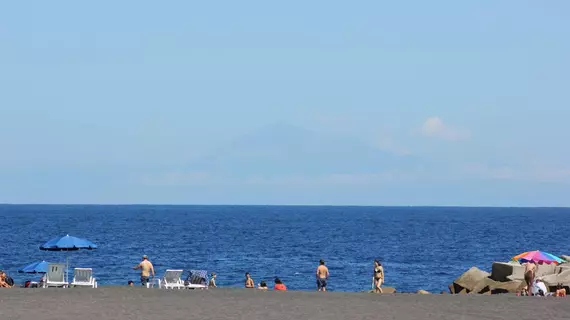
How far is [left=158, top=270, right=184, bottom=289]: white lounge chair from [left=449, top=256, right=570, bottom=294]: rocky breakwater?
43.8 ft

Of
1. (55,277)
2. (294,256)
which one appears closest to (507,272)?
(55,277)

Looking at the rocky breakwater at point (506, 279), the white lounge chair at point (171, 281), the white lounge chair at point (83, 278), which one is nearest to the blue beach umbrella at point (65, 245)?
the white lounge chair at point (83, 278)

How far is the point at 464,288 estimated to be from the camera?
143ft

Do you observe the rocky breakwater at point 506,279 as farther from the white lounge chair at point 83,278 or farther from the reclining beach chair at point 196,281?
the white lounge chair at point 83,278

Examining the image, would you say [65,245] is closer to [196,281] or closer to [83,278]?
[83,278]

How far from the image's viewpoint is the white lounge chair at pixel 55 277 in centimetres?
3519

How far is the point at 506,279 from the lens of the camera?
4238cm

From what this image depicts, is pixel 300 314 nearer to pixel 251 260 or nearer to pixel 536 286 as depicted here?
pixel 536 286

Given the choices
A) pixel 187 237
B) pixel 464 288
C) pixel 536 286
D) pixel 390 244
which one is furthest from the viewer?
pixel 187 237

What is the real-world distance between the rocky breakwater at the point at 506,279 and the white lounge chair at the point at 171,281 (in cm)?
1336

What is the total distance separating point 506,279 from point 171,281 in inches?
606

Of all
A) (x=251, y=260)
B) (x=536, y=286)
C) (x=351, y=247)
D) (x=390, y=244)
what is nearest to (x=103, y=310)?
(x=536, y=286)

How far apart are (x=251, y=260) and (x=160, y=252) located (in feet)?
44.7

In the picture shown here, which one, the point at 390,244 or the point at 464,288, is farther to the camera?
the point at 390,244
